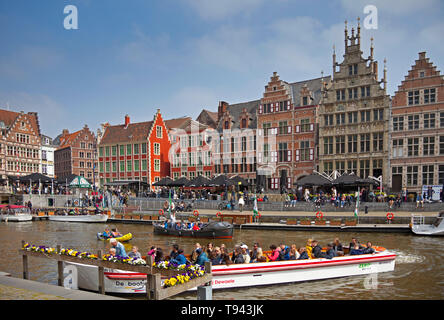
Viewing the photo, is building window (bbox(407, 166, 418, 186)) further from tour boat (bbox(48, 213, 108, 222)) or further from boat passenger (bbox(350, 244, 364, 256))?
tour boat (bbox(48, 213, 108, 222))

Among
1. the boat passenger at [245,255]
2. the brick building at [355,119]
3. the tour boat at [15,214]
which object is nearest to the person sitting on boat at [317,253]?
the boat passenger at [245,255]

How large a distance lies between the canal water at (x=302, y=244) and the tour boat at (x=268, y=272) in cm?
30

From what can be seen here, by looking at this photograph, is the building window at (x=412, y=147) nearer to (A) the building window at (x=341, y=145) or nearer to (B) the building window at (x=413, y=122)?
(B) the building window at (x=413, y=122)

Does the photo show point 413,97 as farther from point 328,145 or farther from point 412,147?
point 328,145

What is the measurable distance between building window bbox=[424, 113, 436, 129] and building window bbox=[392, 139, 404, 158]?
285cm

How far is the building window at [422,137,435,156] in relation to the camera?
3784 centimetres

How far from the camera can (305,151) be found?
45219mm

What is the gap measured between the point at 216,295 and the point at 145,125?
4887 centimetres

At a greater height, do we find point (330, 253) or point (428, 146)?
point (428, 146)

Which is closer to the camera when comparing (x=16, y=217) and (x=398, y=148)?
(x=398, y=148)

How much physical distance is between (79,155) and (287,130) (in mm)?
45088

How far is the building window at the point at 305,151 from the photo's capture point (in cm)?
4496

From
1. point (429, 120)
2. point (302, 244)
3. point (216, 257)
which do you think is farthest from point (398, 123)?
point (216, 257)
